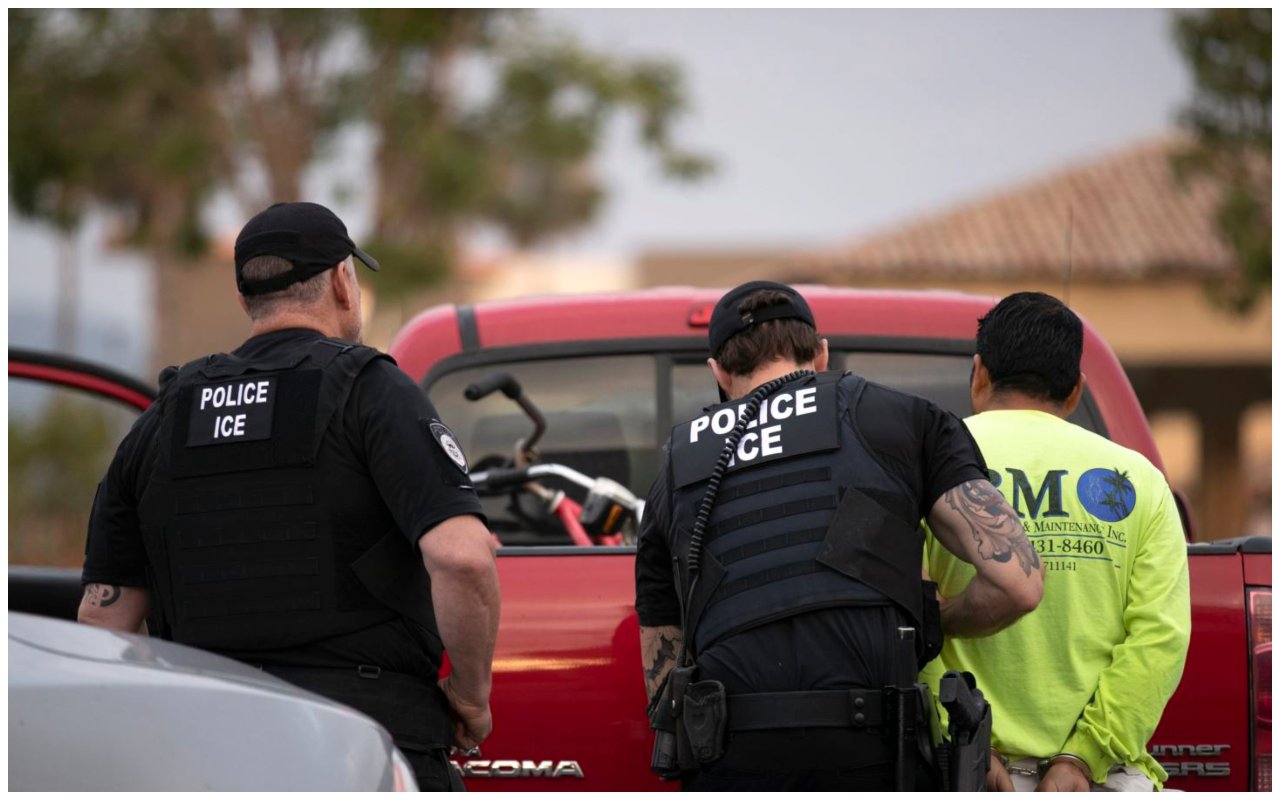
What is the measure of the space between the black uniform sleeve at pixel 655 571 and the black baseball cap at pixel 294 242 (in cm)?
77

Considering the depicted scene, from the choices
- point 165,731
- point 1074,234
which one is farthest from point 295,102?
point 165,731

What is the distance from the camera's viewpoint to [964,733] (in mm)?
2770

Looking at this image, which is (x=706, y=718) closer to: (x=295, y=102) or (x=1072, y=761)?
(x=1072, y=761)

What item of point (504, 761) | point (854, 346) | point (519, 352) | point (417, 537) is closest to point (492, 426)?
point (519, 352)

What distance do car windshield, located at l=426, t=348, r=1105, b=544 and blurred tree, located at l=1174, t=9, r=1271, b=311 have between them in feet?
43.6

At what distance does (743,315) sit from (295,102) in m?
17.4

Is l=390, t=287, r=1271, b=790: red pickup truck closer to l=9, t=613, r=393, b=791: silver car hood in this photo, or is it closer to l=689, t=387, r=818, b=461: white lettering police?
l=689, t=387, r=818, b=461: white lettering police

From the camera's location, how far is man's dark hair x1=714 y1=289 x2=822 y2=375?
9.81ft

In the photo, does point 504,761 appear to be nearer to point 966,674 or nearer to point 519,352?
point 966,674

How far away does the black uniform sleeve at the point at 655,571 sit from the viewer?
297 cm

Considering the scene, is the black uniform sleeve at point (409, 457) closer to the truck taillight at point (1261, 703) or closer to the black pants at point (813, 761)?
the black pants at point (813, 761)

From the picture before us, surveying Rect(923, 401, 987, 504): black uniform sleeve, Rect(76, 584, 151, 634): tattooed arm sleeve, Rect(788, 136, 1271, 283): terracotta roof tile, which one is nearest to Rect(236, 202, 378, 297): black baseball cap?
Rect(76, 584, 151, 634): tattooed arm sleeve

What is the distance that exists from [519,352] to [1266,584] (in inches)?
76.7

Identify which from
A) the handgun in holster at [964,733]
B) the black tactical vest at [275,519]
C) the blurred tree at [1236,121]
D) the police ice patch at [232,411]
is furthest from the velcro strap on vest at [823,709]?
the blurred tree at [1236,121]
